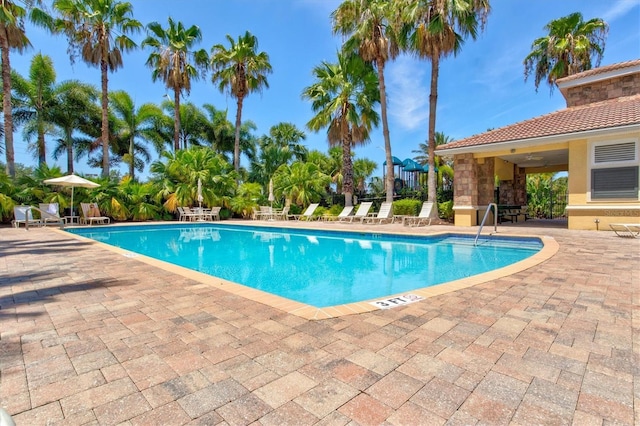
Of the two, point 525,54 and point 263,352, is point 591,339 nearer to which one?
point 263,352

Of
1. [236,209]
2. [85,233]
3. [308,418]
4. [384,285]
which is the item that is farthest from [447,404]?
[236,209]

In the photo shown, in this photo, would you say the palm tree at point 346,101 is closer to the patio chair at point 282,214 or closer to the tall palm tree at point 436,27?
the tall palm tree at point 436,27

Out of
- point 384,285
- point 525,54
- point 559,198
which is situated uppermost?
point 525,54

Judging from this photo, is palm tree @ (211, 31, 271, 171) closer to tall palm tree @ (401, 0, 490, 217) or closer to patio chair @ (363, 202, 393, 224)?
tall palm tree @ (401, 0, 490, 217)

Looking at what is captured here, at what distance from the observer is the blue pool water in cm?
592

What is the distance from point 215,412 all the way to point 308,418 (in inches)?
19.8

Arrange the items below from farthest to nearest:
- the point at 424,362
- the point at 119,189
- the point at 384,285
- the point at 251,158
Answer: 1. the point at 251,158
2. the point at 119,189
3. the point at 384,285
4. the point at 424,362

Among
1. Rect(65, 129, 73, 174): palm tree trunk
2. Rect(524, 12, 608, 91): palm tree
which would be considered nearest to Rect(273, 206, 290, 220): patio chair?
Rect(65, 129, 73, 174): palm tree trunk

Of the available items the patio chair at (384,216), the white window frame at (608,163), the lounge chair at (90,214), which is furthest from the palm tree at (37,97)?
the white window frame at (608,163)

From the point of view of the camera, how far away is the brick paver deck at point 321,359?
1772 mm

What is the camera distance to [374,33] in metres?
15.9

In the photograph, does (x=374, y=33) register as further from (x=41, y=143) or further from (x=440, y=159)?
(x=41, y=143)

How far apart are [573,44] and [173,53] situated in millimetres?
23799

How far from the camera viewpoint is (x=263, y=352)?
2.46 m
